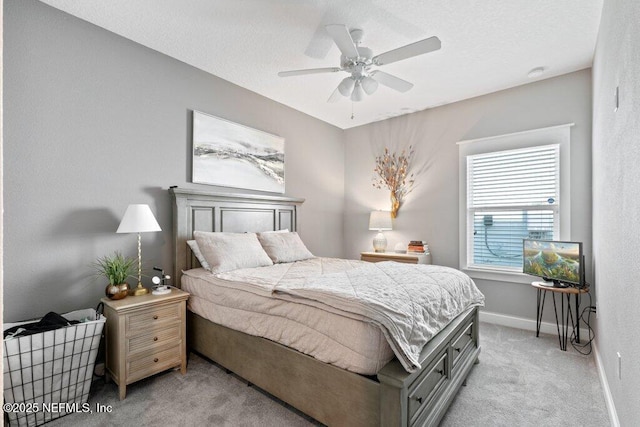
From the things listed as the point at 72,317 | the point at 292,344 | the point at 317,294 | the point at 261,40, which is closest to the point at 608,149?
the point at 317,294

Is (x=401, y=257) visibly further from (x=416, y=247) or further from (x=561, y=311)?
(x=561, y=311)

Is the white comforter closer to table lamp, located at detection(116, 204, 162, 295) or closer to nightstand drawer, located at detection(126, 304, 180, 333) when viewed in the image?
nightstand drawer, located at detection(126, 304, 180, 333)

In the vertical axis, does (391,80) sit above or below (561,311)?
→ above

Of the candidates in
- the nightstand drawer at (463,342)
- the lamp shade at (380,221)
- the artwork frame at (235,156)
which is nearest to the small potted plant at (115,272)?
the artwork frame at (235,156)

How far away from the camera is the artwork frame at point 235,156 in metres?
3.39

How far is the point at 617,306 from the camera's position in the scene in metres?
1.93

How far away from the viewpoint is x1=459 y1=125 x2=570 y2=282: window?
11.7ft

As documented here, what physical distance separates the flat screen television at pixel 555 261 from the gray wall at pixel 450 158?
45 centimetres

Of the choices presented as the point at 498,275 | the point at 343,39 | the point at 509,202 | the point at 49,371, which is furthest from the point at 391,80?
the point at 49,371

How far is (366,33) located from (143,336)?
2993mm

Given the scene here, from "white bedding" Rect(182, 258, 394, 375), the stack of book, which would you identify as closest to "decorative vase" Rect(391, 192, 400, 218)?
the stack of book

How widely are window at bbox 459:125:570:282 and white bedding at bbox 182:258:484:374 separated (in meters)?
1.47

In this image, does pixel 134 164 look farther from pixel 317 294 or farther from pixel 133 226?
pixel 317 294

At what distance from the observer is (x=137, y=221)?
255 centimetres
